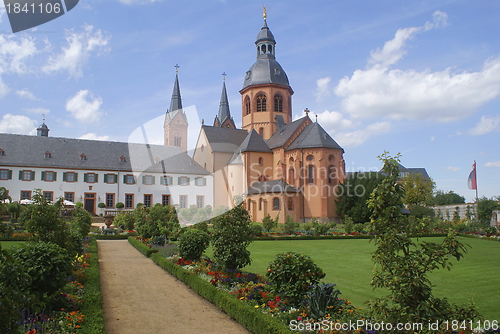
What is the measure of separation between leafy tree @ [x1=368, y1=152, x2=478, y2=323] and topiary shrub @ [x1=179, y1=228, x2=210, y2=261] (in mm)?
9230

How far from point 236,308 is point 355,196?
38.7 metres

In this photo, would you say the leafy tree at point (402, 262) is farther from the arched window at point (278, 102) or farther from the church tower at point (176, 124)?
the church tower at point (176, 124)

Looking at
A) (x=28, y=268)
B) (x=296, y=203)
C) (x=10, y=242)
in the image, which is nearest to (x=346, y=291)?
(x=28, y=268)

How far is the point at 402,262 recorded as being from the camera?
4965 millimetres

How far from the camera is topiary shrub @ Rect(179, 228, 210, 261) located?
45.1 ft

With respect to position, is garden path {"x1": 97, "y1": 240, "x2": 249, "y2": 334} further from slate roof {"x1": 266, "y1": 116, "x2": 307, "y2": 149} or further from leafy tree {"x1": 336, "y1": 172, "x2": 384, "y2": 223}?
slate roof {"x1": 266, "y1": 116, "x2": 307, "y2": 149}

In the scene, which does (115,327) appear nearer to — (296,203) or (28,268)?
(28,268)

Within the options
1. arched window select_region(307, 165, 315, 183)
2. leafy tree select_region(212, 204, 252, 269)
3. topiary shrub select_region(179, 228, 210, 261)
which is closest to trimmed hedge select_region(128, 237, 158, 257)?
topiary shrub select_region(179, 228, 210, 261)

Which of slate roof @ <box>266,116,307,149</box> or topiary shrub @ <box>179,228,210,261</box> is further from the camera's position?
slate roof @ <box>266,116,307,149</box>

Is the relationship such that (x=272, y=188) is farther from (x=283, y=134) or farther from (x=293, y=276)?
(x=293, y=276)

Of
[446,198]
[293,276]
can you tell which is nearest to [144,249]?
[293,276]

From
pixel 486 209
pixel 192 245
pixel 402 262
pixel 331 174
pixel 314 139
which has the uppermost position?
pixel 314 139

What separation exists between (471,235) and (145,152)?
138ft

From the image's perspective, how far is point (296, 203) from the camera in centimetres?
4544
